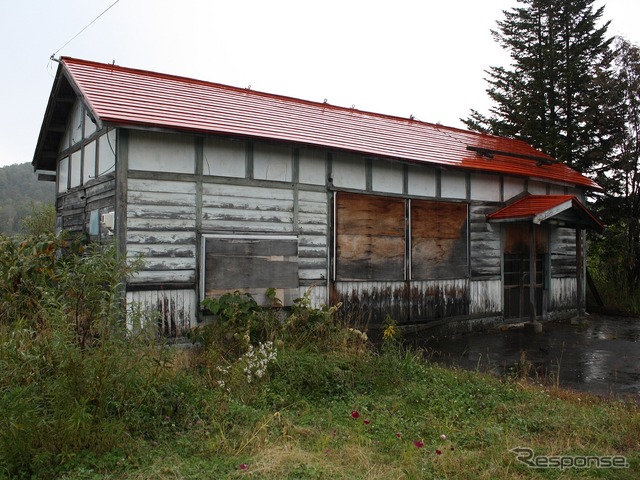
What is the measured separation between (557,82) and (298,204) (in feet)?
48.0

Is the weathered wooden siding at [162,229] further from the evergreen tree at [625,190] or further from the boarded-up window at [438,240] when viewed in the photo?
the evergreen tree at [625,190]

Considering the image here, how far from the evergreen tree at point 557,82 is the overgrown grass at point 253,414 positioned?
14.8m

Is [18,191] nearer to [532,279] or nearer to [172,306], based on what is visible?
[172,306]

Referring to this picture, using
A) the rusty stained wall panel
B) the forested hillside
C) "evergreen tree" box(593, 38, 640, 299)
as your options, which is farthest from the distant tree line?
the forested hillside

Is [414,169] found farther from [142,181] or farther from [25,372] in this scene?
[25,372]

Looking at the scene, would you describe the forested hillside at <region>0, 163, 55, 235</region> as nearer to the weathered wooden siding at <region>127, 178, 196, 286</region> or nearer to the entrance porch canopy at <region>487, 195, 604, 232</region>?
the weathered wooden siding at <region>127, 178, 196, 286</region>

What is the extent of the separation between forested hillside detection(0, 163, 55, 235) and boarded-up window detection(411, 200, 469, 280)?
1207 inches

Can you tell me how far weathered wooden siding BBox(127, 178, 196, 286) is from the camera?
840 centimetres

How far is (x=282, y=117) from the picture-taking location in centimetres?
1121

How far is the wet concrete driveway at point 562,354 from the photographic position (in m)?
7.75

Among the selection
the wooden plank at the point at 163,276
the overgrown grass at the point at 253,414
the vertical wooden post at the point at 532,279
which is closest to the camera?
the overgrown grass at the point at 253,414

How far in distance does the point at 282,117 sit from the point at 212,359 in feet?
20.0

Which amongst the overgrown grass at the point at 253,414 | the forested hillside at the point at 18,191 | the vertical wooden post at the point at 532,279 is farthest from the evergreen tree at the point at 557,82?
the forested hillside at the point at 18,191

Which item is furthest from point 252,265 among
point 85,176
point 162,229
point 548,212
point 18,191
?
point 18,191
